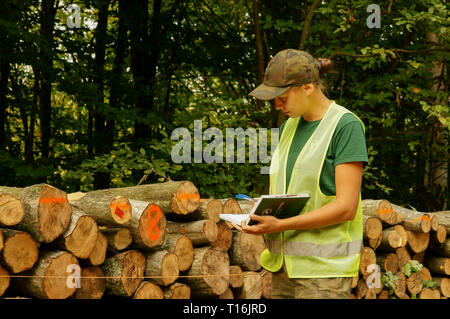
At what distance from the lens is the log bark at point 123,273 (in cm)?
369

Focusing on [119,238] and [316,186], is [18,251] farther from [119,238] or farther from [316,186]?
[316,186]

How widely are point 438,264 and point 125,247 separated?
3704 mm

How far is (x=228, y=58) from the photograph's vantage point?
9016 millimetres

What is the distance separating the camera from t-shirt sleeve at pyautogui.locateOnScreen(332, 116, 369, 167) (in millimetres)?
1919

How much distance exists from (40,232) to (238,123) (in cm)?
410

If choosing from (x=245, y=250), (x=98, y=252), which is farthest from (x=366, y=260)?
(x=98, y=252)

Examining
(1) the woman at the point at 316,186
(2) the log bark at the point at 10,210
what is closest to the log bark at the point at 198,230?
(2) the log bark at the point at 10,210

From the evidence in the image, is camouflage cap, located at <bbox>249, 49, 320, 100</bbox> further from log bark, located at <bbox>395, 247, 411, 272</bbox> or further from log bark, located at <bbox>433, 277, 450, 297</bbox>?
log bark, located at <bbox>433, 277, 450, 297</bbox>

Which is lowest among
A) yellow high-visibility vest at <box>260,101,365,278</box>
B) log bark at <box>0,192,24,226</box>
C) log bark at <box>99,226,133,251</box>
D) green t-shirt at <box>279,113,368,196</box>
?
log bark at <box>99,226,133,251</box>

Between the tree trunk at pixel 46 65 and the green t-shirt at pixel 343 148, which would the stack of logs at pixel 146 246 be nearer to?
the green t-shirt at pixel 343 148

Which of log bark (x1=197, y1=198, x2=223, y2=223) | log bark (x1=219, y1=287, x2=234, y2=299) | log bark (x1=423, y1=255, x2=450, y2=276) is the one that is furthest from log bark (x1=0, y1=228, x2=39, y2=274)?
log bark (x1=423, y1=255, x2=450, y2=276)

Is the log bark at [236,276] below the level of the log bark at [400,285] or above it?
above

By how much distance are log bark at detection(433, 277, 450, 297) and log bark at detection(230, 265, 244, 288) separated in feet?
8.32

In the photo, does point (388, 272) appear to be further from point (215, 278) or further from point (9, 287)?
point (9, 287)
